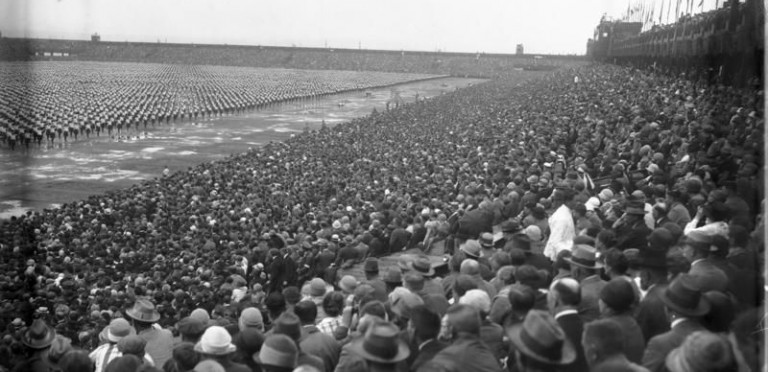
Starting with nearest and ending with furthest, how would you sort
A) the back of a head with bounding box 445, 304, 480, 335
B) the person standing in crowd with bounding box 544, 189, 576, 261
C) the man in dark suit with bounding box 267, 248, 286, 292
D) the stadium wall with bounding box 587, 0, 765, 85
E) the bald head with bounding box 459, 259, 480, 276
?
the back of a head with bounding box 445, 304, 480, 335
the bald head with bounding box 459, 259, 480, 276
the person standing in crowd with bounding box 544, 189, 576, 261
the man in dark suit with bounding box 267, 248, 286, 292
the stadium wall with bounding box 587, 0, 765, 85

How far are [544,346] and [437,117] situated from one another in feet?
107

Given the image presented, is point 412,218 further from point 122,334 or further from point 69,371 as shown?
point 69,371

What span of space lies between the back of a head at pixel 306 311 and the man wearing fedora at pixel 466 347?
1.53 meters

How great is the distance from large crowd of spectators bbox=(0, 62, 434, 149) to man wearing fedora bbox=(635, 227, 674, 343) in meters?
32.9

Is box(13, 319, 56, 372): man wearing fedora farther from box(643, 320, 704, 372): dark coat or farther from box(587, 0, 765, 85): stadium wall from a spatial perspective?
box(587, 0, 765, 85): stadium wall

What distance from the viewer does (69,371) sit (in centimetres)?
473

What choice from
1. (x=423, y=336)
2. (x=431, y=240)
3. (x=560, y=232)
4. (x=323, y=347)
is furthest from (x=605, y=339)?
(x=431, y=240)

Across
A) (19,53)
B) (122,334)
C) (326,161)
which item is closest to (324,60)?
(19,53)

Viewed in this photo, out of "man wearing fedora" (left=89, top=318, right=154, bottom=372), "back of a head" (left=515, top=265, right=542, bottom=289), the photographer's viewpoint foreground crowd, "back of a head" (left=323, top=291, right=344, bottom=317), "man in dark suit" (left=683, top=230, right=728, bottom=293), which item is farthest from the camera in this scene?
"back of a head" (left=323, top=291, right=344, bottom=317)

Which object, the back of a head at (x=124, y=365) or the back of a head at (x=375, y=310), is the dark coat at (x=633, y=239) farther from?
the back of a head at (x=124, y=365)

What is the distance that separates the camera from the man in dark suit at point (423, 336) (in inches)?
172

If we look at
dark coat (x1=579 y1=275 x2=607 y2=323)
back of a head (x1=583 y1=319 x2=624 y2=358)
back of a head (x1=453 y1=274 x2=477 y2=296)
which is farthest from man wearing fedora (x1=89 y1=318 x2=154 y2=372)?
back of a head (x1=583 y1=319 x2=624 y2=358)

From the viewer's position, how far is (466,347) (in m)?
4.17

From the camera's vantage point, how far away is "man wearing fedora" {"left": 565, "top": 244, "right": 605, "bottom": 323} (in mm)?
5000
